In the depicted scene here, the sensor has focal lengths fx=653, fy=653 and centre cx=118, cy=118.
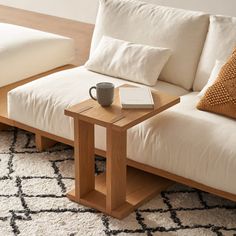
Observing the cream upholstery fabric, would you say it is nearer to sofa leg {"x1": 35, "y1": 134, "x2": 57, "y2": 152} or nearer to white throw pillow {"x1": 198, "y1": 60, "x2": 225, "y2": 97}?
sofa leg {"x1": 35, "y1": 134, "x2": 57, "y2": 152}

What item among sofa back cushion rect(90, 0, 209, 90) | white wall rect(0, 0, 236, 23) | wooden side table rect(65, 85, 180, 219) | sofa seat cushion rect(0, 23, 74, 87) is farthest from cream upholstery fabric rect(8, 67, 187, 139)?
white wall rect(0, 0, 236, 23)

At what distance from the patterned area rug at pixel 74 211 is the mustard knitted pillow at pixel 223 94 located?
17.1 inches

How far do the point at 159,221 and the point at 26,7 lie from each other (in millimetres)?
4026

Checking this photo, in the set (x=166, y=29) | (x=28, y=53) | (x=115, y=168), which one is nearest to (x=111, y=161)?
(x=115, y=168)

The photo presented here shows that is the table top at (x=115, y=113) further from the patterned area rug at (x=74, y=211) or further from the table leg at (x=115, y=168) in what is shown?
the patterned area rug at (x=74, y=211)

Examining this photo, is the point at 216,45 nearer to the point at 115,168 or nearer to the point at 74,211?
the point at 115,168

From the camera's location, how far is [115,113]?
3043 millimetres

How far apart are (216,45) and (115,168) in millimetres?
1029

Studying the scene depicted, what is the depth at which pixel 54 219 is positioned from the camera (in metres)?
3.06

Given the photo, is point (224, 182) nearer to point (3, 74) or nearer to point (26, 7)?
point (3, 74)

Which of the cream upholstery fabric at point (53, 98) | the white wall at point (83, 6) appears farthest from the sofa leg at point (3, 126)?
the white wall at point (83, 6)

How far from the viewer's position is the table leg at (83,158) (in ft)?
10.2

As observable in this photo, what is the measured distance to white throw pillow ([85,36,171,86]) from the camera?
12.3 feet

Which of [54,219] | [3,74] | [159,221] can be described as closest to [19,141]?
[3,74]
